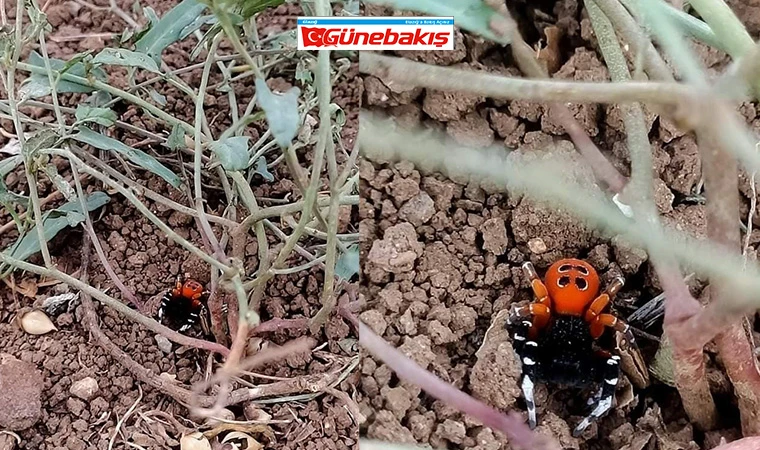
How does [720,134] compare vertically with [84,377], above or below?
above

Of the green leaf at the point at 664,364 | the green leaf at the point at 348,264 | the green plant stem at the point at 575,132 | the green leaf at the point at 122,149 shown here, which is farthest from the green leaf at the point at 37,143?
the green leaf at the point at 664,364

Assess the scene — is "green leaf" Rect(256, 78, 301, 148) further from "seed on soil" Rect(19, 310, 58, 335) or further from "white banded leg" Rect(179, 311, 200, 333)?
"seed on soil" Rect(19, 310, 58, 335)

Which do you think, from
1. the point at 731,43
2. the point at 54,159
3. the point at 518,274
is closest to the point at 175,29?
the point at 54,159

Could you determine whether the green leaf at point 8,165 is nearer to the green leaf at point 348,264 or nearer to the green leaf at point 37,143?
the green leaf at point 37,143

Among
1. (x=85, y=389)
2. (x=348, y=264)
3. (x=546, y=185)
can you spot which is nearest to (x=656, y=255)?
(x=546, y=185)

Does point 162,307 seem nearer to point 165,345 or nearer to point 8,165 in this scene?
point 165,345

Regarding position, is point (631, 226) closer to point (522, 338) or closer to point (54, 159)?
point (522, 338)
